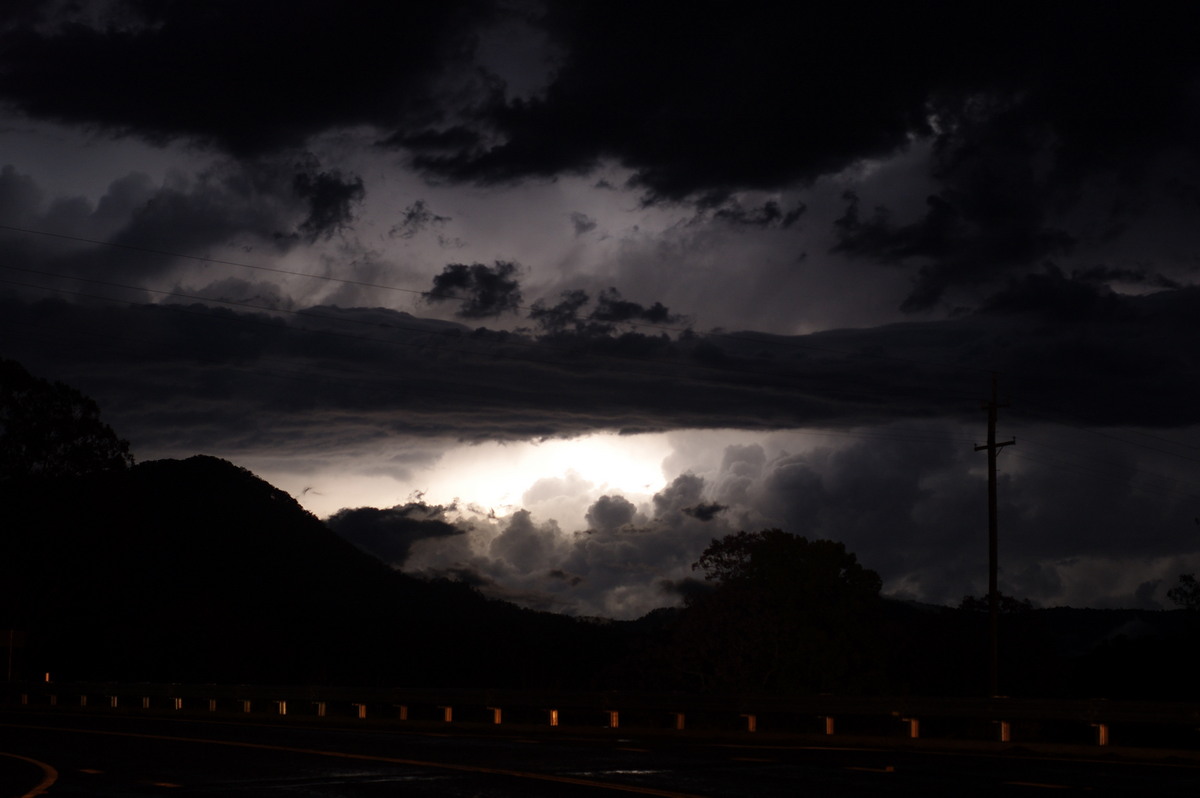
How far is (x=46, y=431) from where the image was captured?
54.6m

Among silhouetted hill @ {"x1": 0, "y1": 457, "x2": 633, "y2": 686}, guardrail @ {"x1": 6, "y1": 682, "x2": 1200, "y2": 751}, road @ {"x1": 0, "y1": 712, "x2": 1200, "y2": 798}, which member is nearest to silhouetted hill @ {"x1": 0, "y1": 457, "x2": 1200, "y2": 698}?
silhouetted hill @ {"x1": 0, "y1": 457, "x2": 633, "y2": 686}

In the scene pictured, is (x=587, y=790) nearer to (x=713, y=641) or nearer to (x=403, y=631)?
(x=713, y=641)

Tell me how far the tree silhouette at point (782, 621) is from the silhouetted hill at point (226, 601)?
1135cm

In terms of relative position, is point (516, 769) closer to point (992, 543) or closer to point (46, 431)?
point (992, 543)

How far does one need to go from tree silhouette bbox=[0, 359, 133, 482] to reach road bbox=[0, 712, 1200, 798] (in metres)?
32.5

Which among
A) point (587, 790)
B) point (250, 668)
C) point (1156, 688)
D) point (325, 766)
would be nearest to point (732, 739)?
point (325, 766)

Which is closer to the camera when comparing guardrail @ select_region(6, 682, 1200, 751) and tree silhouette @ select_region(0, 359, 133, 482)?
guardrail @ select_region(6, 682, 1200, 751)

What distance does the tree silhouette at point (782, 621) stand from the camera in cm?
5619

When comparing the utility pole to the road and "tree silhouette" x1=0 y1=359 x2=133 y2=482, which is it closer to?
the road

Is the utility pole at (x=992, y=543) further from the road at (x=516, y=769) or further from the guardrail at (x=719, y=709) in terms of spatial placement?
the road at (x=516, y=769)

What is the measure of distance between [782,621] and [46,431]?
33.8 m

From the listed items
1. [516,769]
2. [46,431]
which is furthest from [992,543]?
[46,431]

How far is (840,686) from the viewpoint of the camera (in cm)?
5728

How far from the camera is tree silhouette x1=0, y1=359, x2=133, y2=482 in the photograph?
177 feet
